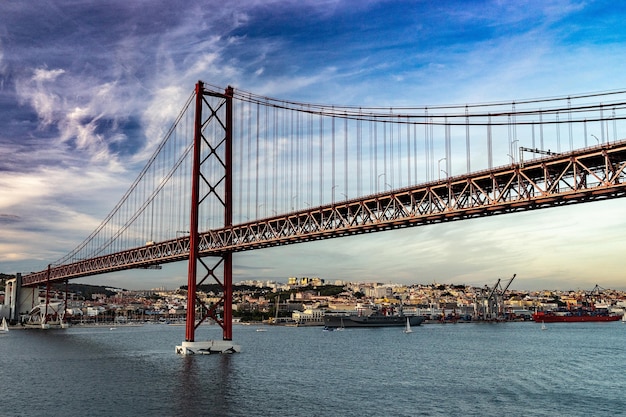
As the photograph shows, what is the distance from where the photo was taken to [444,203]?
36531 mm

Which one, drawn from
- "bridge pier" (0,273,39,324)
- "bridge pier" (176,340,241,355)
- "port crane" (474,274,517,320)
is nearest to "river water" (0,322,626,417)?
"bridge pier" (176,340,241,355)

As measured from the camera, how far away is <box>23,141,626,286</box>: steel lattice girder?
1152 inches

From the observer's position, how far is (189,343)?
169ft

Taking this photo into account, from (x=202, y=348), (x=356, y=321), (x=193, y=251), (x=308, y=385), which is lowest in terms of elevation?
(x=356, y=321)

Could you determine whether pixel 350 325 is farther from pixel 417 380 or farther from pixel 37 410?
pixel 37 410

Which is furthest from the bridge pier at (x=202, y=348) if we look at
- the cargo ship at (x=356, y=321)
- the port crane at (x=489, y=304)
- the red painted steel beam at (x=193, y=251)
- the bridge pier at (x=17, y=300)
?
the port crane at (x=489, y=304)

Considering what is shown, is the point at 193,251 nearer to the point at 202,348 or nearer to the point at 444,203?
the point at 202,348

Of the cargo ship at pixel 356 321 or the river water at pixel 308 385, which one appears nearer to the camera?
the river water at pixel 308 385

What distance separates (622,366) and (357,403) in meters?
32.8

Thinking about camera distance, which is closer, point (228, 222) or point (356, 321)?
point (228, 222)

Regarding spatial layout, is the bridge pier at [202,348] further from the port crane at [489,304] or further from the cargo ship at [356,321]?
the port crane at [489,304]

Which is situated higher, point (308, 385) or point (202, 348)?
point (202, 348)

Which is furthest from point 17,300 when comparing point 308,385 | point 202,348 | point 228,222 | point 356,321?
point 308,385

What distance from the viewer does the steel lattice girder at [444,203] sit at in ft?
96.0
